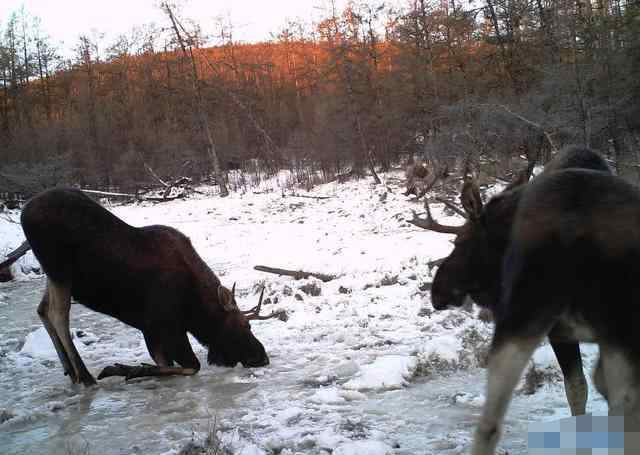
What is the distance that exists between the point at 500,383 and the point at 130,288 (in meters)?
4.42

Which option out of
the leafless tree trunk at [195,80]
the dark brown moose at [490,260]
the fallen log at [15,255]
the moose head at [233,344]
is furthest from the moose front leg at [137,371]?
the leafless tree trunk at [195,80]

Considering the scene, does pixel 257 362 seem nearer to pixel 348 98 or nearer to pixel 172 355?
pixel 172 355

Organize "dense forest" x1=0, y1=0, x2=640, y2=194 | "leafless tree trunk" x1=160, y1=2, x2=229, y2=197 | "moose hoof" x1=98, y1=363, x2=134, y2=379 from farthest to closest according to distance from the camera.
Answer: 1. "leafless tree trunk" x1=160, y1=2, x2=229, y2=197
2. "dense forest" x1=0, y1=0, x2=640, y2=194
3. "moose hoof" x1=98, y1=363, x2=134, y2=379

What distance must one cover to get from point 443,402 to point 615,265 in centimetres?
254

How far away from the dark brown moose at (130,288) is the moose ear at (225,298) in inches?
0.4

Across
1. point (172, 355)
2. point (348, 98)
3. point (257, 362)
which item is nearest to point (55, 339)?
point (172, 355)

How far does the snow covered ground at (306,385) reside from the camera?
3686mm

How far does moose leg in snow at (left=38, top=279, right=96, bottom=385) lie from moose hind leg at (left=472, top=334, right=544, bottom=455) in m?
4.43

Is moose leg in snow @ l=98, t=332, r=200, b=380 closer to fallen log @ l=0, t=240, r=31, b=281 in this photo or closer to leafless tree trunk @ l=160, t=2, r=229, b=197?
fallen log @ l=0, t=240, r=31, b=281

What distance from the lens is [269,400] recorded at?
4.55 meters

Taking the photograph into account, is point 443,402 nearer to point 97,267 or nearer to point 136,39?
point 97,267

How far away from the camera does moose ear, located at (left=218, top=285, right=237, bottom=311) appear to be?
5.54 meters

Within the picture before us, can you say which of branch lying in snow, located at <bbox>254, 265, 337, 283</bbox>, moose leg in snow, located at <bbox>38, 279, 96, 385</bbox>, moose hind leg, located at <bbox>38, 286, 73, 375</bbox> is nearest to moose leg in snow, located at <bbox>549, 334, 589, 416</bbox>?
moose leg in snow, located at <bbox>38, 279, 96, 385</bbox>

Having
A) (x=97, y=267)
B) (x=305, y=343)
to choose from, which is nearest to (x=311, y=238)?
Result: (x=305, y=343)
